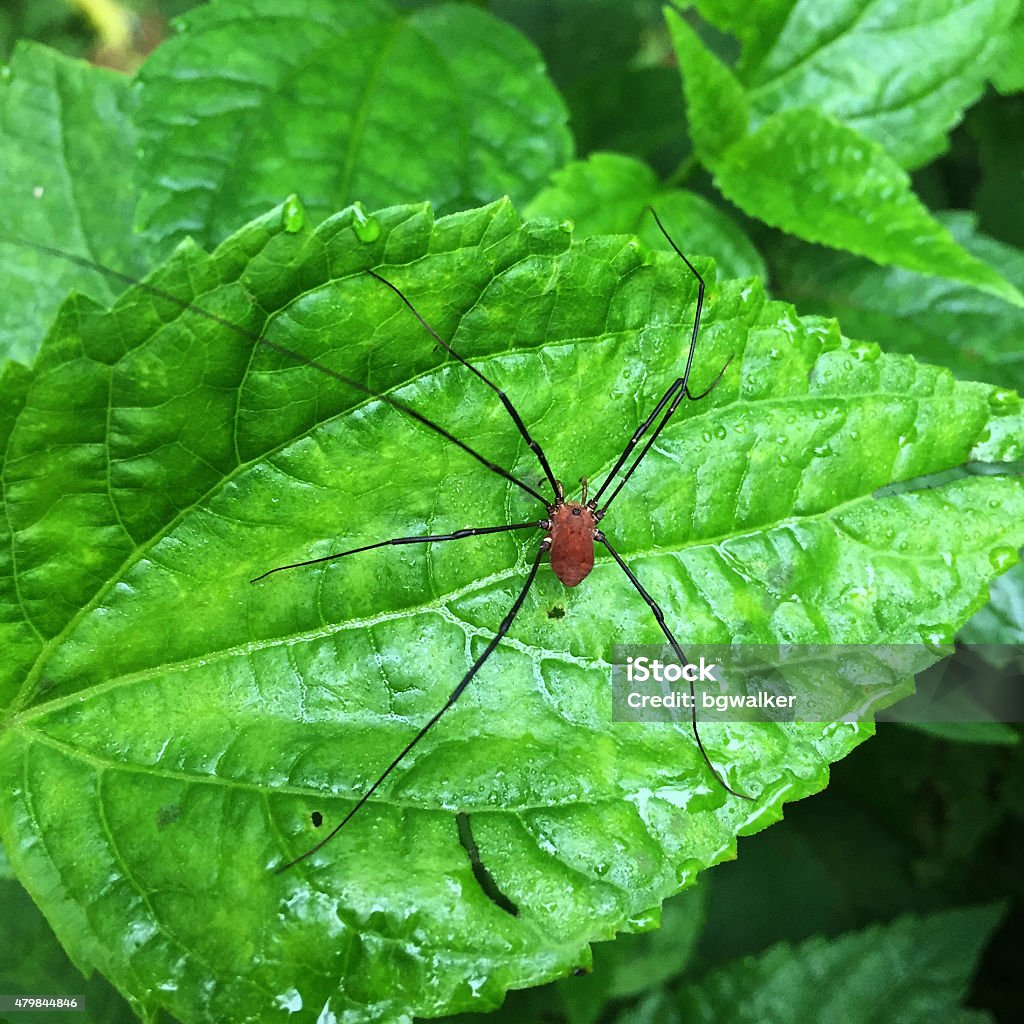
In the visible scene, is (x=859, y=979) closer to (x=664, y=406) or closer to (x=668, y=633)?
(x=668, y=633)

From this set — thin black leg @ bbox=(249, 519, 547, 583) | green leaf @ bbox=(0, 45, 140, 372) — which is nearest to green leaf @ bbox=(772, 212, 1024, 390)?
thin black leg @ bbox=(249, 519, 547, 583)

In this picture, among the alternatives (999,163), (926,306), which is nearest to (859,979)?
(926,306)

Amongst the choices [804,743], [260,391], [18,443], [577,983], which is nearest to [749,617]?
[804,743]

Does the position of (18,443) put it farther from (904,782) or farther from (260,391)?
(904,782)

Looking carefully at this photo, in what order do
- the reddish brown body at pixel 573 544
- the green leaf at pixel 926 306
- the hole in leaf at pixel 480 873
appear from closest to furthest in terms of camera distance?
the hole in leaf at pixel 480 873, the reddish brown body at pixel 573 544, the green leaf at pixel 926 306

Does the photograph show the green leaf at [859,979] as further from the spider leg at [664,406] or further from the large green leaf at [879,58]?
the large green leaf at [879,58]

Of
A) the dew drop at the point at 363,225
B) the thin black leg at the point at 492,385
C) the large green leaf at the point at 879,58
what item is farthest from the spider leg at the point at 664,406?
the large green leaf at the point at 879,58

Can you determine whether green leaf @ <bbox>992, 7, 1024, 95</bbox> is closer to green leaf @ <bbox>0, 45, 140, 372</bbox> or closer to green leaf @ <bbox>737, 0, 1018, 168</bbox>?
green leaf @ <bbox>737, 0, 1018, 168</bbox>
